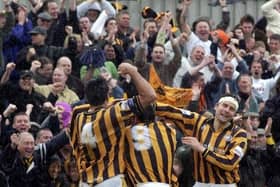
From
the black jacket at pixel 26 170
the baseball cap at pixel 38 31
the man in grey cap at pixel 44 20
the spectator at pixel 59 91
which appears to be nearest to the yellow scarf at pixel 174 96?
the spectator at pixel 59 91

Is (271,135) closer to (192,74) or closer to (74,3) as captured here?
(192,74)

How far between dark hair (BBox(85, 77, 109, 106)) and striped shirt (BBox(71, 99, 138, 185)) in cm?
12

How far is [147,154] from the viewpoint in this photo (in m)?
18.5

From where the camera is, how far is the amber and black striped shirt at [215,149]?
19.4 m

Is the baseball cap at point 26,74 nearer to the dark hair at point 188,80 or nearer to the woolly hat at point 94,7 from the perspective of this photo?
the dark hair at point 188,80

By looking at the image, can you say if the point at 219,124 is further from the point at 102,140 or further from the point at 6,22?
the point at 6,22

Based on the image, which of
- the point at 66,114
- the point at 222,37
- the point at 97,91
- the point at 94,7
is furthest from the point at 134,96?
the point at 222,37

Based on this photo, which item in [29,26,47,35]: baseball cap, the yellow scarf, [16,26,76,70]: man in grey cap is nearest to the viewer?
the yellow scarf

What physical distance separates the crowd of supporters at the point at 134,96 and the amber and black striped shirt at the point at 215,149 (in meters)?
0.01

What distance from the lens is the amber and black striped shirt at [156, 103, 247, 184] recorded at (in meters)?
19.4

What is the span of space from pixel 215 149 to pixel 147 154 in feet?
4.76

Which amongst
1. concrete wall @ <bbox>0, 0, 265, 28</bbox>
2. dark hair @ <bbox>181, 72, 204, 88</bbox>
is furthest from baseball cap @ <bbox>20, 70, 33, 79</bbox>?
concrete wall @ <bbox>0, 0, 265, 28</bbox>

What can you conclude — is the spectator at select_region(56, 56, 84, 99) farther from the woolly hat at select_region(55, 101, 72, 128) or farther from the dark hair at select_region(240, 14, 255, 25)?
the dark hair at select_region(240, 14, 255, 25)

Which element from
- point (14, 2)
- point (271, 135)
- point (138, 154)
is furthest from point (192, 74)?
point (138, 154)
